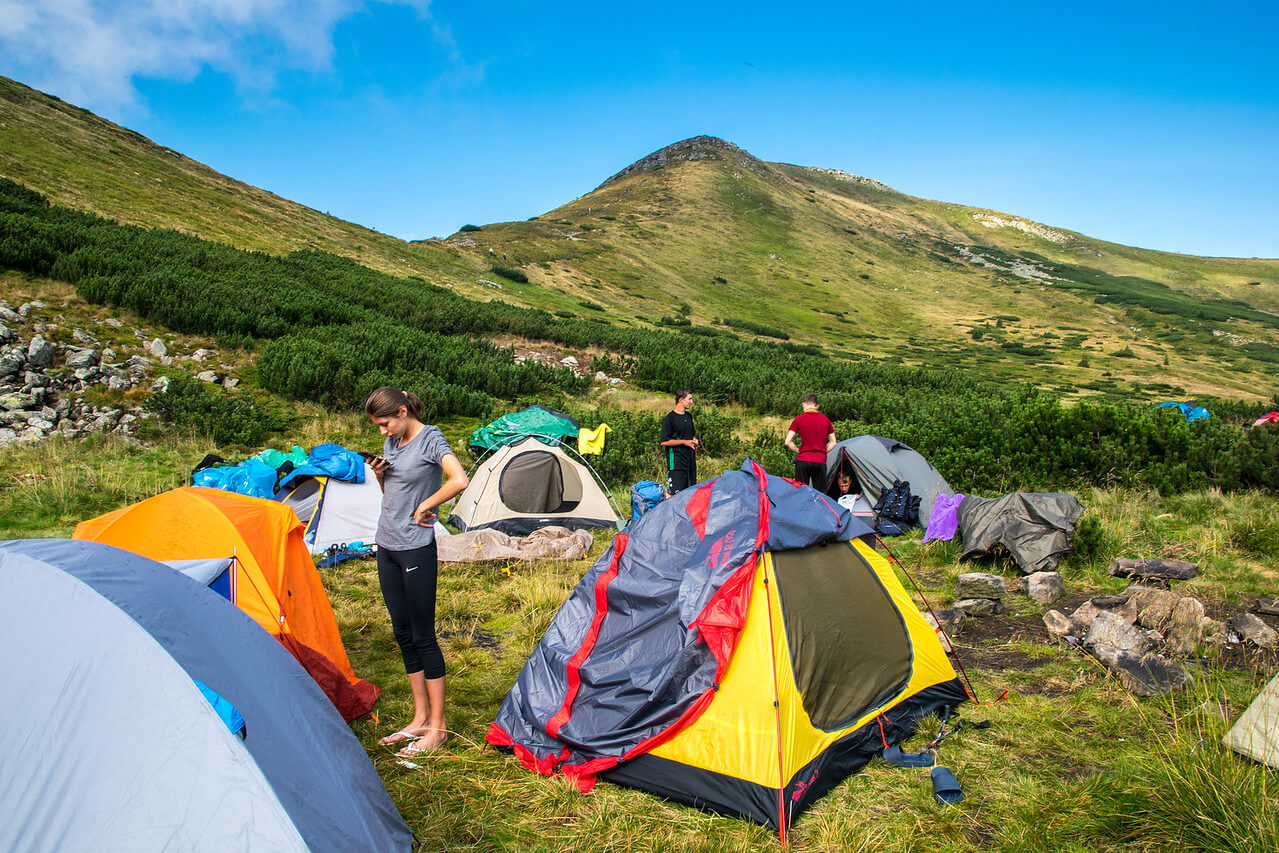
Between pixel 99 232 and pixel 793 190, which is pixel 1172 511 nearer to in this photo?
pixel 99 232

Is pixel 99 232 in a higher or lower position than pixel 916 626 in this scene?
higher

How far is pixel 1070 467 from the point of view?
10641mm

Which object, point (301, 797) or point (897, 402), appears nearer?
point (301, 797)

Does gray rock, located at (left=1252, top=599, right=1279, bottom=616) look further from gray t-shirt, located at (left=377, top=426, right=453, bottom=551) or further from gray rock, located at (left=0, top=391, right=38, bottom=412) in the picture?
gray rock, located at (left=0, top=391, right=38, bottom=412)

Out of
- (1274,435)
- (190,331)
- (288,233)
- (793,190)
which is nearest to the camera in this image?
(1274,435)

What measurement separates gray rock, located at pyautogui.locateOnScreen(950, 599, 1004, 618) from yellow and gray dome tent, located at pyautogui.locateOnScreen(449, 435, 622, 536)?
15.9 feet

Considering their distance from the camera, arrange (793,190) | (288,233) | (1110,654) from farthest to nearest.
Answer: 1. (793,190)
2. (288,233)
3. (1110,654)

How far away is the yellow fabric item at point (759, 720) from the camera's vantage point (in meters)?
3.72

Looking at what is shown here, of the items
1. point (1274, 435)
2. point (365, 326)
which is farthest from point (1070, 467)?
point (365, 326)

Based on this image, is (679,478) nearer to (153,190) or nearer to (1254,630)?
(1254,630)

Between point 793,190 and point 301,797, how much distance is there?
360ft

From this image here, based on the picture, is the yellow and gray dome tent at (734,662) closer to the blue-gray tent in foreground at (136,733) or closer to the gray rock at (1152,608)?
the blue-gray tent in foreground at (136,733)

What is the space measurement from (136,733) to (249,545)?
8.32 feet

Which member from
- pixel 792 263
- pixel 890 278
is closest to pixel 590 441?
pixel 792 263
